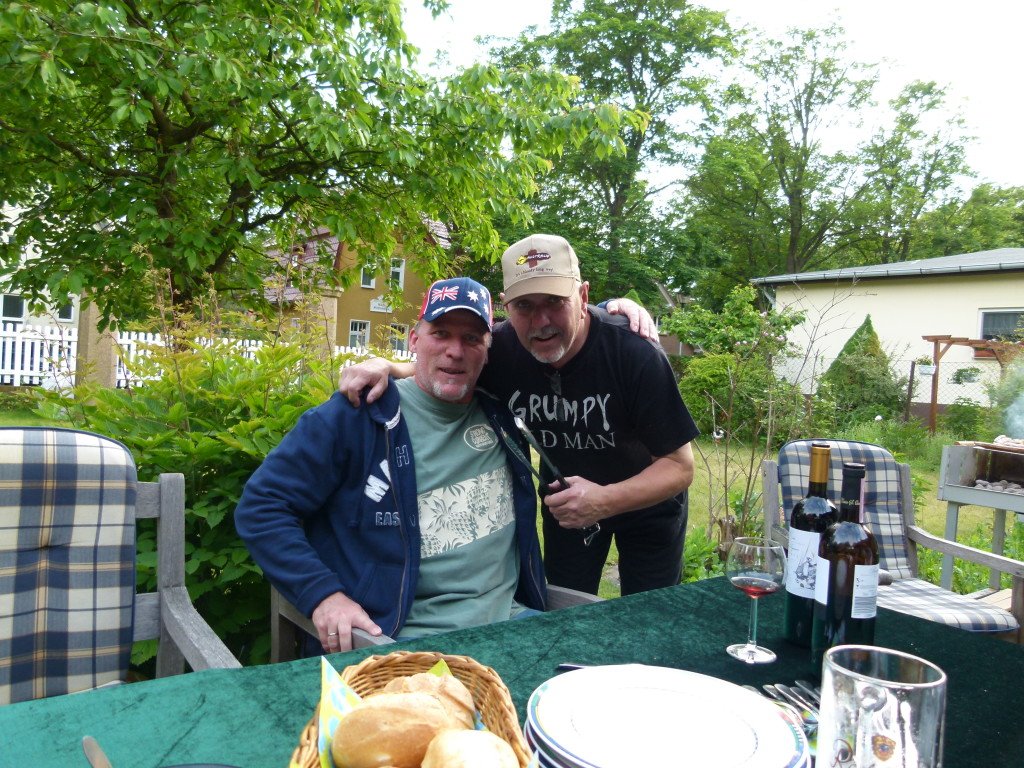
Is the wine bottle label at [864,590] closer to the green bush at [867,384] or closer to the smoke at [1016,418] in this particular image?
the smoke at [1016,418]

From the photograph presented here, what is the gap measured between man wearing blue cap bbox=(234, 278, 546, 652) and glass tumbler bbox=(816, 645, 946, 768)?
1202mm

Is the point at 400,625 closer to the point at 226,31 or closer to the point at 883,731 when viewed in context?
the point at 883,731

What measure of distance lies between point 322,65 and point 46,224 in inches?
110

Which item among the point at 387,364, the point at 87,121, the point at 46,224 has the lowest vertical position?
the point at 387,364

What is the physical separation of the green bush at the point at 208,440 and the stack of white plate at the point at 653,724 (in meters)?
1.65

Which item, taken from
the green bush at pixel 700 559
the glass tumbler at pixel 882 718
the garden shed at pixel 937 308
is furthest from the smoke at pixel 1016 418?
the glass tumbler at pixel 882 718

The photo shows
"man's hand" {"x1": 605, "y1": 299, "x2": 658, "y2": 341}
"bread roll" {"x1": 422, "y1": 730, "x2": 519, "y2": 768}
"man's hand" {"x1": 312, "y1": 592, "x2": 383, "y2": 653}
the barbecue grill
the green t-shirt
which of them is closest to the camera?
"bread roll" {"x1": 422, "y1": 730, "x2": 519, "y2": 768}

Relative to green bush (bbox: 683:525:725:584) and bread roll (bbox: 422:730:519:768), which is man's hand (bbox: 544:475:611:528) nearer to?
bread roll (bbox: 422:730:519:768)

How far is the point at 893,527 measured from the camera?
342 cm

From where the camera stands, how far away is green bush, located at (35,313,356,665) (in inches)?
92.1

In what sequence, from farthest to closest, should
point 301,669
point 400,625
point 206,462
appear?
point 206,462
point 400,625
point 301,669

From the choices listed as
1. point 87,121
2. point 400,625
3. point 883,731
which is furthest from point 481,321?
point 87,121

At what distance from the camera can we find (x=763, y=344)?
20.4ft

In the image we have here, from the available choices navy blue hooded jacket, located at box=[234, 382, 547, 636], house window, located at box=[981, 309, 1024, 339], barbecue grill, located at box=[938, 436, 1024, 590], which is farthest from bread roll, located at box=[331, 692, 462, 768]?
house window, located at box=[981, 309, 1024, 339]
